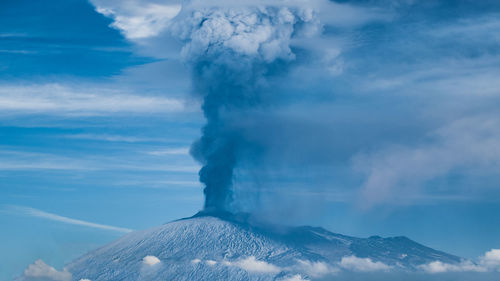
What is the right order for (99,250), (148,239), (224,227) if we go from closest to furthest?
(224,227), (148,239), (99,250)

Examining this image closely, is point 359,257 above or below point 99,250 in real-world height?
above

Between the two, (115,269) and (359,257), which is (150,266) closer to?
(115,269)

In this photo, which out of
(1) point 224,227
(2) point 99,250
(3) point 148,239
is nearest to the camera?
(1) point 224,227

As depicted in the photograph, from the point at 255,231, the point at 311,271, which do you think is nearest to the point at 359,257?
the point at 311,271

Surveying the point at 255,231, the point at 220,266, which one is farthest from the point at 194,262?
the point at 255,231

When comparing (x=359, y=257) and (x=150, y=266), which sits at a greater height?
(x=359, y=257)

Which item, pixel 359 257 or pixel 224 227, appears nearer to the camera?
pixel 224 227

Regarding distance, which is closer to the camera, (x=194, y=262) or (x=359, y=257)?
(x=194, y=262)

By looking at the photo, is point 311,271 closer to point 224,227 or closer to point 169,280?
point 224,227

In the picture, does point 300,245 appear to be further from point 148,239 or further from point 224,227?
point 148,239
